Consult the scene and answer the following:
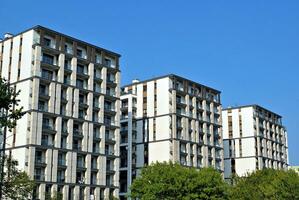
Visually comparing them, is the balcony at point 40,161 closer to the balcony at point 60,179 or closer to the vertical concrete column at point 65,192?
the balcony at point 60,179

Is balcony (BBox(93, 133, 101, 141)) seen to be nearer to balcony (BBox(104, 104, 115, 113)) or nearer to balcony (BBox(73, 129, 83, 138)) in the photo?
balcony (BBox(73, 129, 83, 138))

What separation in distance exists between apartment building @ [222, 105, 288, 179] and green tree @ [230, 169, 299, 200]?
57153 mm

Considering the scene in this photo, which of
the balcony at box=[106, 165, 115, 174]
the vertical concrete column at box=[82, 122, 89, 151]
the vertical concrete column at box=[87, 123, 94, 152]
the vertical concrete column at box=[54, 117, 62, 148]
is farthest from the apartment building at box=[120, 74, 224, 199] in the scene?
the vertical concrete column at box=[54, 117, 62, 148]

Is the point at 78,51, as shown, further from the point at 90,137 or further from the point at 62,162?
the point at 62,162

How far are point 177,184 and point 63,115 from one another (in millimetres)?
25665

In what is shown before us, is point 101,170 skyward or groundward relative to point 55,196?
skyward

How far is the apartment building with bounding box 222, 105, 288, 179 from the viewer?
14362cm

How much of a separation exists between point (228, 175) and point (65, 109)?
6457 cm

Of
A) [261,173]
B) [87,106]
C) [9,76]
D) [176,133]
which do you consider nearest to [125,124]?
[176,133]

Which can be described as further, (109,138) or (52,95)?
(109,138)

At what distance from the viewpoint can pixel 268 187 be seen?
254 ft

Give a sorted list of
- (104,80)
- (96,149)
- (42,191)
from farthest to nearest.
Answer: (104,80) → (96,149) → (42,191)

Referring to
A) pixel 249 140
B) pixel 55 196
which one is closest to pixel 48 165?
pixel 55 196

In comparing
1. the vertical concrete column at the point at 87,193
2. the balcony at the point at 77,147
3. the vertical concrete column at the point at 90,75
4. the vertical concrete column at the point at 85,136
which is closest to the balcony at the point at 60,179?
the vertical concrete column at the point at 87,193
